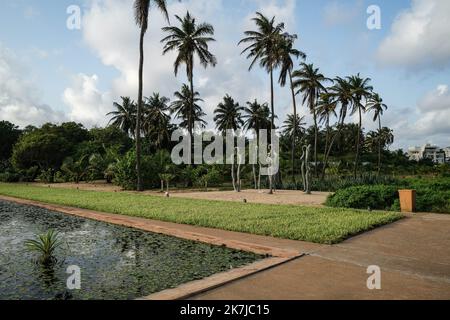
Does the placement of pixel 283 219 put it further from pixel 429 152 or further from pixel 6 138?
pixel 429 152

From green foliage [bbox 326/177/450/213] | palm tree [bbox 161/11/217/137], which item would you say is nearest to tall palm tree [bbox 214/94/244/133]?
palm tree [bbox 161/11/217/137]

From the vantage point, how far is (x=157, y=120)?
51.2m

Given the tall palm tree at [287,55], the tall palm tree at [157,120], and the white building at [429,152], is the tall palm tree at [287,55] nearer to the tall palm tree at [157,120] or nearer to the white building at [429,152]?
the tall palm tree at [157,120]

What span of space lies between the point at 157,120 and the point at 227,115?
9.96 m

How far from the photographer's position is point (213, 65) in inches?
1399

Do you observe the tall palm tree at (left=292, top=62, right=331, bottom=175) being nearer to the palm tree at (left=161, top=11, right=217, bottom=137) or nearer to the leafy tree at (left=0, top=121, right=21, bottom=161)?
the palm tree at (left=161, top=11, right=217, bottom=137)

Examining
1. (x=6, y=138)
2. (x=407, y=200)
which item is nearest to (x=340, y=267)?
(x=407, y=200)

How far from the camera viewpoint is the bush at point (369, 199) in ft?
47.3

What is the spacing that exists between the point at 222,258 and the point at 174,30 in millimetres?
30474

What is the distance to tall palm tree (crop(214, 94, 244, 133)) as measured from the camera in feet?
171

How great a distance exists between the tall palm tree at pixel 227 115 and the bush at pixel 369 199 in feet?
125
